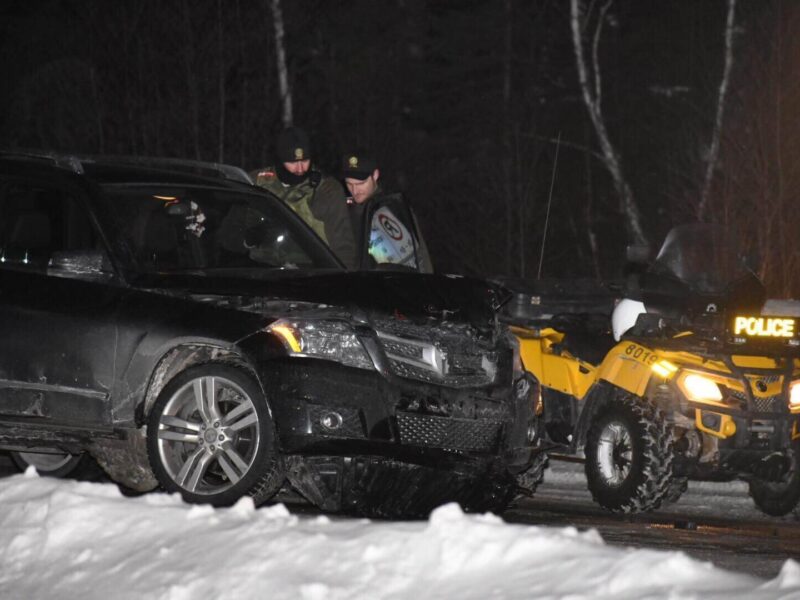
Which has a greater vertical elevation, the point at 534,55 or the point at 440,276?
the point at 534,55

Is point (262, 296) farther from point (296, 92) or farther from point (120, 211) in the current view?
point (296, 92)

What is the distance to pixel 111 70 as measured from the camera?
26.5 metres

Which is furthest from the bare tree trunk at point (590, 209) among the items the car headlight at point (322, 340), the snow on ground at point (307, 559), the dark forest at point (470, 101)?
the snow on ground at point (307, 559)

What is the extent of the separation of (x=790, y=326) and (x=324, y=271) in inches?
115

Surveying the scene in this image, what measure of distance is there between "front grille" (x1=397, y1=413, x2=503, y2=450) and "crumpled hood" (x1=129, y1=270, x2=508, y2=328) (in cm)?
53

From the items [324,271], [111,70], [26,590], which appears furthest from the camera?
[111,70]

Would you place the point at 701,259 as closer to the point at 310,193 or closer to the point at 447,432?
the point at 310,193

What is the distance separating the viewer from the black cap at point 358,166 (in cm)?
977

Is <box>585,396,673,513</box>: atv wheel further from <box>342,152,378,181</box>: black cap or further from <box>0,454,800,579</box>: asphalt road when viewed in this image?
<box>342,152,378,181</box>: black cap

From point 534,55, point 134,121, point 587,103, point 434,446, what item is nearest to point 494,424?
point 434,446

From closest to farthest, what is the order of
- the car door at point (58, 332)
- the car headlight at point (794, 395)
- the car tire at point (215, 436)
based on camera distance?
the car tire at point (215, 436), the car door at point (58, 332), the car headlight at point (794, 395)

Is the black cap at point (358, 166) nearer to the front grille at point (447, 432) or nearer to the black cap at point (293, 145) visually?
the black cap at point (293, 145)

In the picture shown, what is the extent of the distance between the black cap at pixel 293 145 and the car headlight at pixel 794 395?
356cm

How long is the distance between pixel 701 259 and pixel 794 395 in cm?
134
